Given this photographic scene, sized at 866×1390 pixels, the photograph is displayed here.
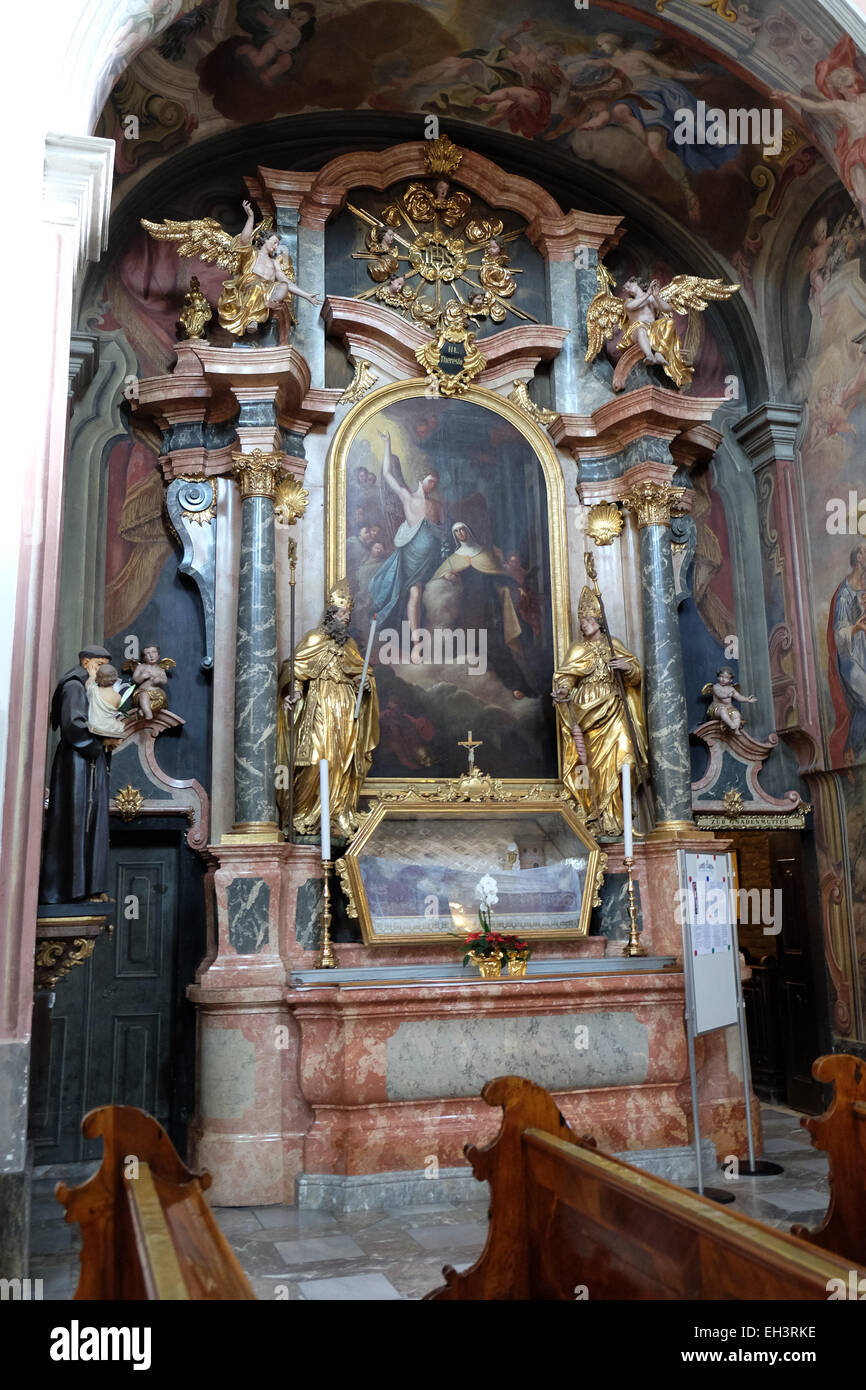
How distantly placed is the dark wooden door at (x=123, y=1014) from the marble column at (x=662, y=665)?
3.64 metres

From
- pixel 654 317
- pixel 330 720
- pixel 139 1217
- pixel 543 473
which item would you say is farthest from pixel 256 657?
pixel 139 1217

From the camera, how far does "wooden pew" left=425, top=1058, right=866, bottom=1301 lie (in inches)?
103

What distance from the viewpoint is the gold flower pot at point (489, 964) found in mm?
7477

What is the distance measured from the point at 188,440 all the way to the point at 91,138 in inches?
126

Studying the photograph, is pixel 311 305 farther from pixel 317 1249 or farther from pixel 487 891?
pixel 317 1249

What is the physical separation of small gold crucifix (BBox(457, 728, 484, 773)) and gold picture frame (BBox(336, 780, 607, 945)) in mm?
269

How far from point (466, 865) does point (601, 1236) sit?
4.93 m

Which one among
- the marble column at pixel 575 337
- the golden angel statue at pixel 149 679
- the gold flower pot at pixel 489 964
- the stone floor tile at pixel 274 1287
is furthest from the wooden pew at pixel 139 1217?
the marble column at pixel 575 337

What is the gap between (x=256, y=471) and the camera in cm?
832

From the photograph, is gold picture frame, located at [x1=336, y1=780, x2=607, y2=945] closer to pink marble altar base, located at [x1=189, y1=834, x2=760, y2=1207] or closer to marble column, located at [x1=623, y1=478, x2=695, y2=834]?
pink marble altar base, located at [x1=189, y1=834, x2=760, y2=1207]

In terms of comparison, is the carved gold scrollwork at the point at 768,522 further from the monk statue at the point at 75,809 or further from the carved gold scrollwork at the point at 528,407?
the monk statue at the point at 75,809

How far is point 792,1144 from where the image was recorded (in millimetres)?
8055

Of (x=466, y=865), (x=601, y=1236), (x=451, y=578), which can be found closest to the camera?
(x=601, y=1236)

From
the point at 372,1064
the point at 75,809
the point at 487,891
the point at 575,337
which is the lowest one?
the point at 372,1064
